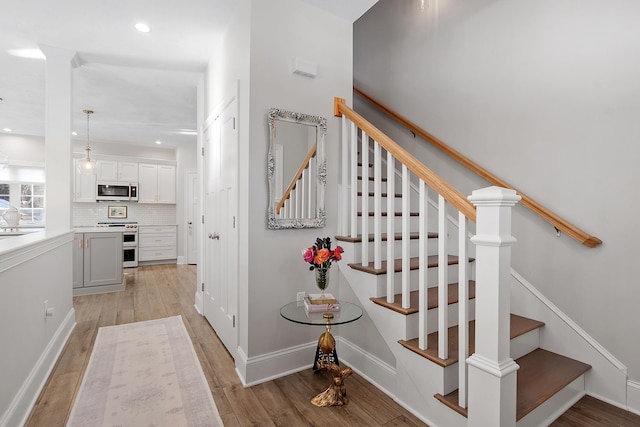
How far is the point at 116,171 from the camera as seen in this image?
22.6 feet

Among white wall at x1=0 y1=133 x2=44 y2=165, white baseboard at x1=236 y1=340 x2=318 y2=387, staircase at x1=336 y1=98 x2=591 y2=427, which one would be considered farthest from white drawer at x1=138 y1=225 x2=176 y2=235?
staircase at x1=336 y1=98 x2=591 y2=427

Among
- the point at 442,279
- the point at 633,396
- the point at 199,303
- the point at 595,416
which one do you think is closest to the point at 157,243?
the point at 199,303

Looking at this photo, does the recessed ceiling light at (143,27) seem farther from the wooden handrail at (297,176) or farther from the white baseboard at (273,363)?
the white baseboard at (273,363)

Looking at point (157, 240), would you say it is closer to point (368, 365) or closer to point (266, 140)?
point (266, 140)

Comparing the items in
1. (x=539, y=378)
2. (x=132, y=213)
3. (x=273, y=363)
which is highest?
(x=132, y=213)

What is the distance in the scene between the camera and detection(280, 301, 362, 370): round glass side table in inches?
77.5

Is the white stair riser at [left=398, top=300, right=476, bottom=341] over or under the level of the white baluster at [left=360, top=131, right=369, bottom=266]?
under

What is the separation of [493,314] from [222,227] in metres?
2.22

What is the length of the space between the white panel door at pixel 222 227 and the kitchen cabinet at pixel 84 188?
182 inches

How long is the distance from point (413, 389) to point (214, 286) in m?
2.04

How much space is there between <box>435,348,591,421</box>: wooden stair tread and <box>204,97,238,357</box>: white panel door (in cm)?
164

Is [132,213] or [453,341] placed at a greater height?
[132,213]

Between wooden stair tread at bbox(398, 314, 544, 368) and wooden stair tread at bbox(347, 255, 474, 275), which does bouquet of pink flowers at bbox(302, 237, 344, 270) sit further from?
wooden stair tread at bbox(398, 314, 544, 368)

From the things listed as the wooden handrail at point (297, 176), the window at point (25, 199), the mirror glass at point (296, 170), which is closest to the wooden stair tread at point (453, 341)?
the mirror glass at point (296, 170)
